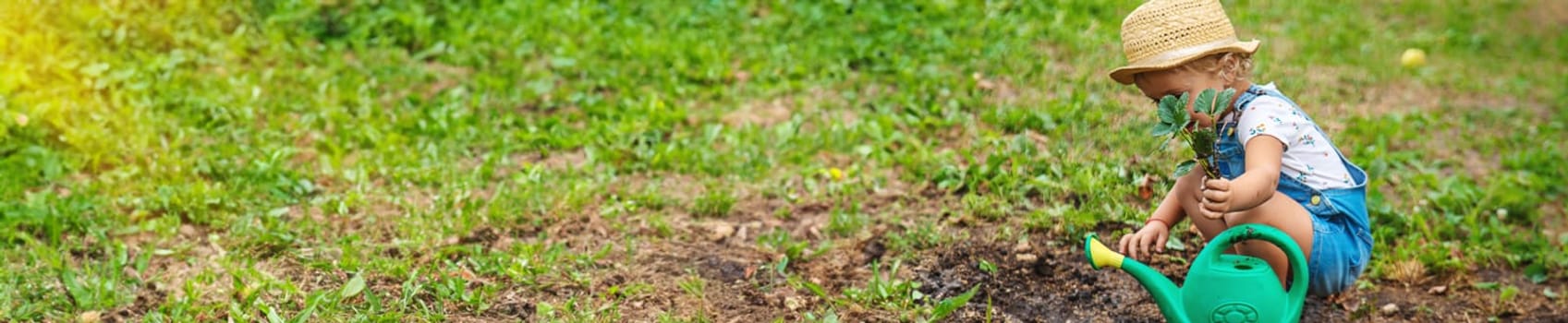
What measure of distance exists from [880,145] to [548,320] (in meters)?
1.72

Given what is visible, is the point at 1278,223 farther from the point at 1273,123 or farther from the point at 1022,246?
the point at 1022,246

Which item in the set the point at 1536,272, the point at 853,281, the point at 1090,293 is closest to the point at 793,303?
the point at 853,281

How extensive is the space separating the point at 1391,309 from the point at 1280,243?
1142mm

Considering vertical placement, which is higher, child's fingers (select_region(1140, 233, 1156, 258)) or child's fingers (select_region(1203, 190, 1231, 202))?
child's fingers (select_region(1203, 190, 1231, 202))

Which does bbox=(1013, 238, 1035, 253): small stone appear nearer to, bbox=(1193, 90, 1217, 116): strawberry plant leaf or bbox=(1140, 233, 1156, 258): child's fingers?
Result: bbox=(1140, 233, 1156, 258): child's fingers

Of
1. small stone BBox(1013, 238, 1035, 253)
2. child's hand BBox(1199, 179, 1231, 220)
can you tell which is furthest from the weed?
child's hand BBox(1199, 179, 1231, 220)

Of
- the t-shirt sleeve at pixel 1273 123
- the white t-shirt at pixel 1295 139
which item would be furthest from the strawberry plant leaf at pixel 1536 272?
the t-shirt sleeve at pixel 1273 123

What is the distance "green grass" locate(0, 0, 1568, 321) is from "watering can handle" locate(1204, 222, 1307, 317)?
0.88 metres

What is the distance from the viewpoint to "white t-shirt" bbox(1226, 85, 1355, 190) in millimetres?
2656

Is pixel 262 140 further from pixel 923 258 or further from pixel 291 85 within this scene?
pixel 923 258

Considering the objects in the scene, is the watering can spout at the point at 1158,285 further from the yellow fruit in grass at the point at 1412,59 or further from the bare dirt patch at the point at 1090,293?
the yellow fruit in grass at the point at 1412,59

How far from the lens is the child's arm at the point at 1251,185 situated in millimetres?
2537

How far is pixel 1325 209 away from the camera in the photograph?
9.25 ft

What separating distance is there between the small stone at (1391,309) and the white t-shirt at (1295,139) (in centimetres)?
82
